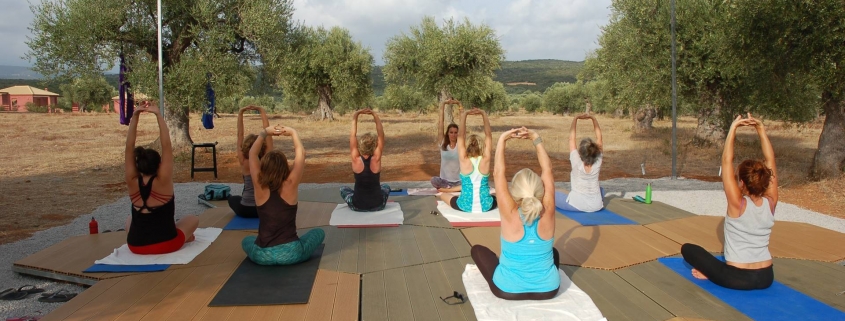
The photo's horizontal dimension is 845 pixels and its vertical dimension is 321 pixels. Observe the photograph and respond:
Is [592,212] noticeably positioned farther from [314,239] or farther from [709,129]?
[709,129]

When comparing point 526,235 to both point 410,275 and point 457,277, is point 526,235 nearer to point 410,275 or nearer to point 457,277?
point 457,277

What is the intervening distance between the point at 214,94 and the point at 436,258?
1107 cm

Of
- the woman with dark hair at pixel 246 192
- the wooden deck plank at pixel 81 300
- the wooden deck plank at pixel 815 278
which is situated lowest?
Answer: the wooden deck plank at pixel 81 300

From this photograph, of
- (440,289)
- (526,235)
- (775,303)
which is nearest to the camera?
(526,235)

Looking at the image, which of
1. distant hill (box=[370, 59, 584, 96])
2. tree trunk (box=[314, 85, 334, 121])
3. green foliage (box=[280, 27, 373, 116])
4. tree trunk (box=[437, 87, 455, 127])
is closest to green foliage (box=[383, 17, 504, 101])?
tree trunk (box=[437, 87, 455, 127])

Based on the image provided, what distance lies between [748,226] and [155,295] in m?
5.05

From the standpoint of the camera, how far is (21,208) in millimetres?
9438

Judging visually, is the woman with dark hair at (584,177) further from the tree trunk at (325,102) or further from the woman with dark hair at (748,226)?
the tree trunk at (325,102)

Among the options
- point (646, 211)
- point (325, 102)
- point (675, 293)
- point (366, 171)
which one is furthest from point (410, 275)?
point (325, 102)

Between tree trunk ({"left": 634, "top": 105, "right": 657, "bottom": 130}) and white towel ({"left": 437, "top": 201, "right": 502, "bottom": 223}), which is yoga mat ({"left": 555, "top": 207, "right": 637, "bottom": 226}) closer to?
white towel ({"left": 437, "top": 201, "right": 502, "bottom": 223})

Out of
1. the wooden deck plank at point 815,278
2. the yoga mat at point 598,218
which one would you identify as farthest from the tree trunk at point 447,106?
the wooden deck plank at point 815,278

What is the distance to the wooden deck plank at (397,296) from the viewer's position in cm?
423

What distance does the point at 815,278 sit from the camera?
5152mm

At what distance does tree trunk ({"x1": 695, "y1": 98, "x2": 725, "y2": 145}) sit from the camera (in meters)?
19.0
